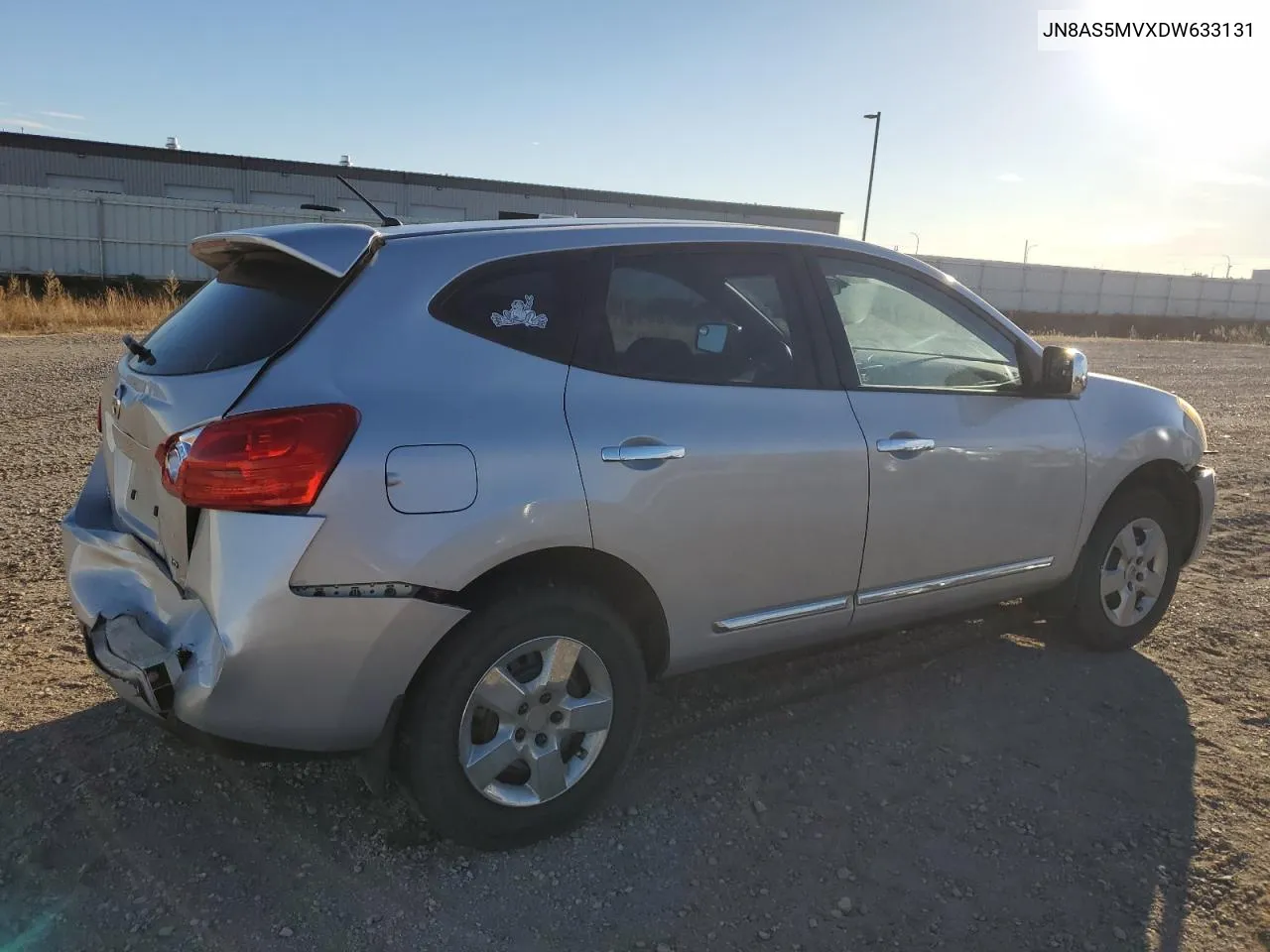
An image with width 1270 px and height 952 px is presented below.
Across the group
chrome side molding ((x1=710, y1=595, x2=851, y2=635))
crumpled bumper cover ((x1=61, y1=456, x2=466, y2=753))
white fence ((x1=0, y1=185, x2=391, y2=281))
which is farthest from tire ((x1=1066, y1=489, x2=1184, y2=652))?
white fence ((x1=0, y1=185, x2=391, y2=281))

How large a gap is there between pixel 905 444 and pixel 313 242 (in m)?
2.09

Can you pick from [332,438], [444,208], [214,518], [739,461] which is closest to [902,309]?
[739,461]

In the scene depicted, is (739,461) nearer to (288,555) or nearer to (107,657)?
(288,555)

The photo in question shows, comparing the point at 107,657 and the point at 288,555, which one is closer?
the point at 288,555

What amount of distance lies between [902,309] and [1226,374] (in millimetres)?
18120

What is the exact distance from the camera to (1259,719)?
13.0 feet

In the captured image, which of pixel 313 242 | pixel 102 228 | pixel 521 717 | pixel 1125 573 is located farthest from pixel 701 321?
pixel 102 228

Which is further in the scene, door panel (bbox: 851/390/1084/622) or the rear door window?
door panel (bbox: 851/390/1084/622)

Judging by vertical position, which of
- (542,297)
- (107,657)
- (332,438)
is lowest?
(107,657)

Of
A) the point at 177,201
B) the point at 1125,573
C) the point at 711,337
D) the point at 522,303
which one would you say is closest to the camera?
the point at 522,303

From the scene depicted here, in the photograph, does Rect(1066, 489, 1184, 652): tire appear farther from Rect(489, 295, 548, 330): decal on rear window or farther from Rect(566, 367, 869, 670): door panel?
Rect(489, 295, 548, 330): decal on rear window

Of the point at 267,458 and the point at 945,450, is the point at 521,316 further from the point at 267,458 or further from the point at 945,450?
the point at 945,450

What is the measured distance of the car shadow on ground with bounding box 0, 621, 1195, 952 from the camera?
2609 mm

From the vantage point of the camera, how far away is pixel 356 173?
118 feet
